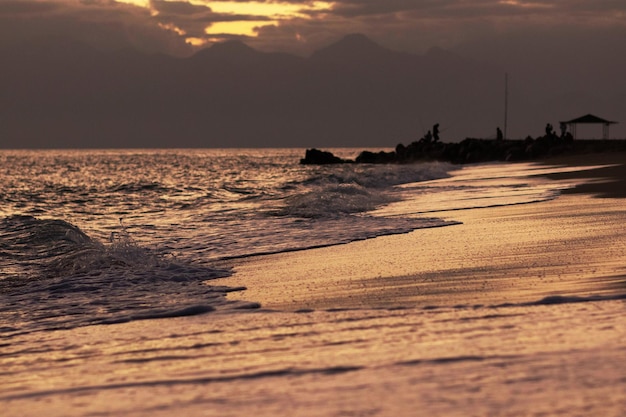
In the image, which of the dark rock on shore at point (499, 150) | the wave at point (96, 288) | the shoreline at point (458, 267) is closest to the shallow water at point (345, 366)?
the shoreline at point (458, 267)

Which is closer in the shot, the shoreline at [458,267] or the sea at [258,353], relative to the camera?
the sea at [258,353]

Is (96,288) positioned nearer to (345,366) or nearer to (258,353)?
(258,353)

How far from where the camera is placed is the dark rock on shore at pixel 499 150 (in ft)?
211

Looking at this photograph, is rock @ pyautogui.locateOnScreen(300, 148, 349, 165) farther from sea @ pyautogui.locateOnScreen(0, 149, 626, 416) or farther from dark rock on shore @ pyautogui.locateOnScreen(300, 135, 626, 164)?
sea @ pyautogui.locateOnScreen(0, 149, 626, 416)

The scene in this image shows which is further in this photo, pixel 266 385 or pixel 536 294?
pixel 536 294

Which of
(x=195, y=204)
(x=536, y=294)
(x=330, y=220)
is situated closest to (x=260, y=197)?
(x=195, y=204)

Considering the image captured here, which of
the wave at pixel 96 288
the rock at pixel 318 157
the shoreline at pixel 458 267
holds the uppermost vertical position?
the shoreline at pixel 458 267

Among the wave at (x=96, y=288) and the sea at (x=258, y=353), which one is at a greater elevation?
the sea at (x=258, y=353)

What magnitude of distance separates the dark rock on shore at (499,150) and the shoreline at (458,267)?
168ft

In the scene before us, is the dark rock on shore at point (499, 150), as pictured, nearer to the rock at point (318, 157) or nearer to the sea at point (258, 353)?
the rock at point (318, 157)

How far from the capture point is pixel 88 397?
4.35 meters

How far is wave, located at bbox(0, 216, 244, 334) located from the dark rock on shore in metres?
53.6

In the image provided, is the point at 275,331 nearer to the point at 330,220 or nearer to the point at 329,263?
the point at 329,263

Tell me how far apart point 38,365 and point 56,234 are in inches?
416
